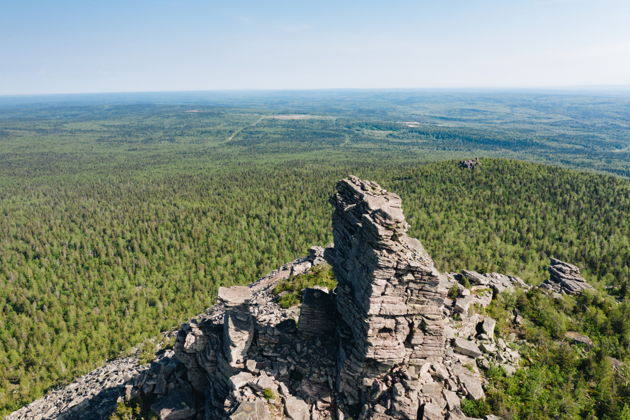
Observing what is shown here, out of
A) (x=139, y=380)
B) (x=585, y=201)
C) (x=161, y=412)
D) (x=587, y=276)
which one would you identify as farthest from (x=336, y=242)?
(x=585, y=201)

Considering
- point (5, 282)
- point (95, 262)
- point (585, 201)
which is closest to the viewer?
point (5, 282)

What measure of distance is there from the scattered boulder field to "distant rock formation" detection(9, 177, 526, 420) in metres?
0.08

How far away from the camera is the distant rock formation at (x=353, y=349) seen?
23.2 meters

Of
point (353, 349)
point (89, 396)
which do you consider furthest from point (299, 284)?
point (89, 396)

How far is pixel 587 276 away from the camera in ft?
213

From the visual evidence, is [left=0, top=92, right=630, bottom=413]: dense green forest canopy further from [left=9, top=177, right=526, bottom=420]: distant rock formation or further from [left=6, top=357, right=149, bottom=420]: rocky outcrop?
[left=9, top=177, right=526, bottom=420]: distant rock formation

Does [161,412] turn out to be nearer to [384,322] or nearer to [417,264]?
[384,322]

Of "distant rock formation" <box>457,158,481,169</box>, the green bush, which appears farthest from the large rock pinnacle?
"distant rock formation" <box>457,158,481,169</box>

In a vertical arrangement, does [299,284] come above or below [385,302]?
below

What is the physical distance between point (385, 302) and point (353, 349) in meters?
4.56

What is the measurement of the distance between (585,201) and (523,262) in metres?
41.8

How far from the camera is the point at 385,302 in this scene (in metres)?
23.5

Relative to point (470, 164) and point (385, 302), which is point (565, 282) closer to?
point (385, 302)

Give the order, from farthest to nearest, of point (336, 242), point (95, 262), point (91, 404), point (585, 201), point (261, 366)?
point (585, 201)
point (95, 262)
point (91, 404)
point (336, 242)
point (261, 366)
